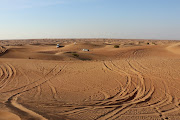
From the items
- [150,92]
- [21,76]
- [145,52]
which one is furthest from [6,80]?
[145,52]

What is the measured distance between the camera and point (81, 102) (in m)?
7.58

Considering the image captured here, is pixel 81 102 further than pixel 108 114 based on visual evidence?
Yes

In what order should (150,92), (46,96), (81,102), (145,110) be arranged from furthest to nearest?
(150,92) < (46,96) < (81,102) < (145,110)

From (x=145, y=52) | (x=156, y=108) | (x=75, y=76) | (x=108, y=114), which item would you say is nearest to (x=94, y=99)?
(x=108, y=114)

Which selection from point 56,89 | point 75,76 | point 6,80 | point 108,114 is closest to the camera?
point 108,114

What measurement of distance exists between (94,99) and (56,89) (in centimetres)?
257

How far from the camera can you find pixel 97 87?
10.1m

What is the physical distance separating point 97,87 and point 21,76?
5.61m

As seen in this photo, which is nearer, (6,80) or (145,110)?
(145,110)

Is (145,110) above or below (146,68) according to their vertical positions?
below

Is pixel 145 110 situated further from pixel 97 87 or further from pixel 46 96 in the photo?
pixel 46 96

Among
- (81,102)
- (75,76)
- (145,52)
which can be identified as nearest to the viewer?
(81,102)

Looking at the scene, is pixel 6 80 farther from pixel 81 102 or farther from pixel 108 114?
pixel 108 114

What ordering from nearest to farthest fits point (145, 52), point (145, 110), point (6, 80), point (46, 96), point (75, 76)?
point (145, 110), point (46, 96), point (6, 80), point (75, 76), point (145, 52)
